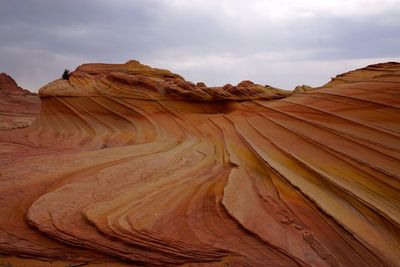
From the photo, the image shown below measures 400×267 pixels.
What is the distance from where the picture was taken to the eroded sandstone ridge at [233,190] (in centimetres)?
450

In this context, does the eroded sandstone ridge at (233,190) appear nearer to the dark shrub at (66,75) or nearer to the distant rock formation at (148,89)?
the distant rock formation at (148,89)

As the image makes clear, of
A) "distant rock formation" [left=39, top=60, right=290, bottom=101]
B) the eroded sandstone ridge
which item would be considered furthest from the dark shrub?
the eroded sandstone ridge

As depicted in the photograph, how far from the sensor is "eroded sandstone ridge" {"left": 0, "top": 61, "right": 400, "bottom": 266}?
4500 millimetres

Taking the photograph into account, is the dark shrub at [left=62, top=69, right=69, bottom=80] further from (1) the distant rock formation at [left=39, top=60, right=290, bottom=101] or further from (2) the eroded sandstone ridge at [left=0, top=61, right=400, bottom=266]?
(2) the eroded sandstone ridge at [left=0, top=61, right=400, bottom=266]

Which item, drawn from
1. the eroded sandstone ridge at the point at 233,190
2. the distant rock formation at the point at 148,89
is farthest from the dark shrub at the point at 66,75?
the eroded sandstone ridge at the point at 233,190

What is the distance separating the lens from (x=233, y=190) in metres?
5.81

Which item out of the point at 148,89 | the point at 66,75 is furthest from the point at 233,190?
the point at 66,75

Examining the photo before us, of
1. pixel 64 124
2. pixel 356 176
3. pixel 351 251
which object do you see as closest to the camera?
pixel 351 251

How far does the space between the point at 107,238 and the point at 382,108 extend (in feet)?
17.2

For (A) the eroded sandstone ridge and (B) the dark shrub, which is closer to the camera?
(A) the eroded sandstone ridge

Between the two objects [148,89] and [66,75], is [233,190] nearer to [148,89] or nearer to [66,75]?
[148,89]

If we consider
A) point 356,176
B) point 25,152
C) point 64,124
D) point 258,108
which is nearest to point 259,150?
point 356,176

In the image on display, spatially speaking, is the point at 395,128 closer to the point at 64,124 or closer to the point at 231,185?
the point at 231,185

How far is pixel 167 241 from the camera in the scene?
457 centimetres
